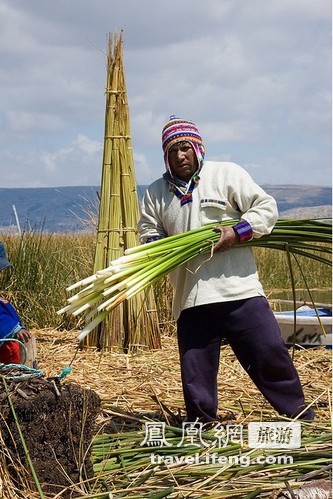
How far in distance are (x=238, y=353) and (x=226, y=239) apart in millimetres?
577

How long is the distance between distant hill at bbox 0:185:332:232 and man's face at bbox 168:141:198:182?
5.44ft

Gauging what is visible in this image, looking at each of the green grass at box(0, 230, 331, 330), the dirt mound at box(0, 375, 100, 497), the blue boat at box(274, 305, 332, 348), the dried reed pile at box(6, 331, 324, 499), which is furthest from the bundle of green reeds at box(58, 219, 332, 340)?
Answer: the green grass at box(0, 230, 331, 330)

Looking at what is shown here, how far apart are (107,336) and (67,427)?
305cm

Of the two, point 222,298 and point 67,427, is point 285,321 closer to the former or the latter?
point 222,298

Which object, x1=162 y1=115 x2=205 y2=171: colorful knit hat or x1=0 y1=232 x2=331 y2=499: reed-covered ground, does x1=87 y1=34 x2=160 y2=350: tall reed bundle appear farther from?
x1=162 y1=115 x2=205 y2=171: colorful knit hat

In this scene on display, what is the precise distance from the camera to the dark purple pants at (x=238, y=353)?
3.87 metres

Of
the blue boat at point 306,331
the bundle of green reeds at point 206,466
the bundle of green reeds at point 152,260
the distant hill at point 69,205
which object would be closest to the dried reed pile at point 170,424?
the bundle of green reeds at point 206,466

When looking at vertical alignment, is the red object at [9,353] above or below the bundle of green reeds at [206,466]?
above

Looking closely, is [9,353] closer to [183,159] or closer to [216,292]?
[216,292]

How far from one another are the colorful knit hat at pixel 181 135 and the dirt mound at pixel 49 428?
1.26m

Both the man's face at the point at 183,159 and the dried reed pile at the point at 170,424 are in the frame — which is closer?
the dried reed pile at the point at 170,424

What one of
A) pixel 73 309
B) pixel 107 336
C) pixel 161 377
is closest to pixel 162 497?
pixel 73 309

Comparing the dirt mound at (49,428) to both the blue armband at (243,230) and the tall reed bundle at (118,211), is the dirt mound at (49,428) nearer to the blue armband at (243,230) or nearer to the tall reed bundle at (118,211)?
the blue armband at (243,230)

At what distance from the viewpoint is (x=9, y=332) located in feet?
15.4
